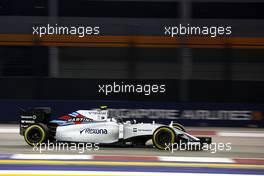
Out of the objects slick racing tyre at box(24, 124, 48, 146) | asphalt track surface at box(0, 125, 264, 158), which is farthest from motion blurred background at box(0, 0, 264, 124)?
slick racing tyre at box(24, 124, 48, 146)

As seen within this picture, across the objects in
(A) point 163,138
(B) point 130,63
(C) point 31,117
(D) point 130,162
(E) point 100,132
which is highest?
(B) point 130,63

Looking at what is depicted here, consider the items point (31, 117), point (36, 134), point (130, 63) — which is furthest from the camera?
point (130, 63)

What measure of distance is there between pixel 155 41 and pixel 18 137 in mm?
6581

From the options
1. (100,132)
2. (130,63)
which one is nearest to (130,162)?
(100,132)

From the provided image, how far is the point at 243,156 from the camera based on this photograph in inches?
448

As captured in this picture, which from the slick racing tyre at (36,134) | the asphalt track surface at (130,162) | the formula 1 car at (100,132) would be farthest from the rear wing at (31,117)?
the asphalt track surface at (130,162)

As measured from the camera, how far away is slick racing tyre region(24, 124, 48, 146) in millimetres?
11562

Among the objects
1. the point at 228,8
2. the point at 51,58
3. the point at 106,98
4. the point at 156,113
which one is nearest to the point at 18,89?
the point at 51,58

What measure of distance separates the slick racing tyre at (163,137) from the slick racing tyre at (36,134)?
7.49 ft

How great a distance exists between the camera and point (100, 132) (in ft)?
37.7

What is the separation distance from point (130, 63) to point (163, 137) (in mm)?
7701

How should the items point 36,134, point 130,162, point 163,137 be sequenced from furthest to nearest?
point 36,134 < point 163,137 < point 130,162

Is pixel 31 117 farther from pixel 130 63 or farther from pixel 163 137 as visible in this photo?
pixel 130 63

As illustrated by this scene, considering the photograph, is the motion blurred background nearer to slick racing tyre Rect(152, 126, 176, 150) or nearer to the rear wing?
the rear wing
